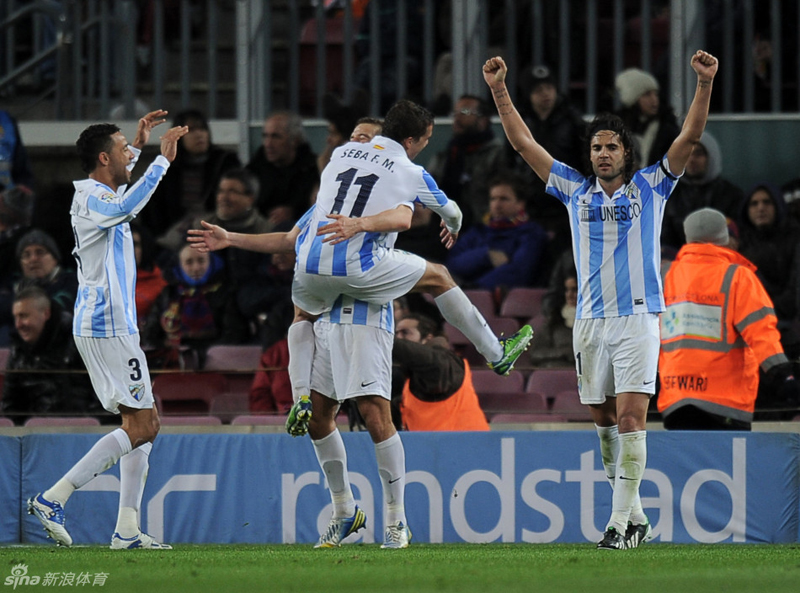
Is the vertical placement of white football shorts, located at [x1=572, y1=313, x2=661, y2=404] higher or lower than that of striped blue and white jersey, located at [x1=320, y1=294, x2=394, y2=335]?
lower

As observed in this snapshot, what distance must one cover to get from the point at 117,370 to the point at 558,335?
422 cm

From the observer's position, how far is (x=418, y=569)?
6.05 meters

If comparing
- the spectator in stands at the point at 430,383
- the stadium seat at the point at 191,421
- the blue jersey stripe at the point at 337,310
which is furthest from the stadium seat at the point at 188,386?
the blue jersey stripe at the point at 337,310

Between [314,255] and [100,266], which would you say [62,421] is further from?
[314,255]

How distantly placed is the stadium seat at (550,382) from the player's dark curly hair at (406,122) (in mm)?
3416

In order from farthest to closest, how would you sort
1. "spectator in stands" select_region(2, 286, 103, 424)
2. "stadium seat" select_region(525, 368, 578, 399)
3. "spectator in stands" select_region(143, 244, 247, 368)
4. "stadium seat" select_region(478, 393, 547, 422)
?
"spectator in stands" select_region(143, 244, 247, 368) → "stadium seat" select_region(525, 368, 578, 399) → "stadium seat" select_region(478, 393, 547, 422) → "spectator in stands" select_region(2, 286, 103, 424)

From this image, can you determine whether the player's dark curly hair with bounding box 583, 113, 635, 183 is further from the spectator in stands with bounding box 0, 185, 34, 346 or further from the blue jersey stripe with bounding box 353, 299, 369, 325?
the spectator in stands with bounding box 0, 185, 34, 346

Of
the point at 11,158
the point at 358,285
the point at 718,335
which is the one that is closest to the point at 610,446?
the point at 718,335

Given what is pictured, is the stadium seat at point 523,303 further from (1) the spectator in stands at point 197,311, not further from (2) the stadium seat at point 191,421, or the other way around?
(2) the stadium seat at point 191,421

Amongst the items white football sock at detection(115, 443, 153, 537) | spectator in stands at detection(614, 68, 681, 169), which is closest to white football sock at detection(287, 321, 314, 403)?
white football sock at detection(115, 443, 153, 537)

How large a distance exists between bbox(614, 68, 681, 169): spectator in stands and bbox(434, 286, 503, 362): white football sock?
4.50m

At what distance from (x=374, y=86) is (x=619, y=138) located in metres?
6.44

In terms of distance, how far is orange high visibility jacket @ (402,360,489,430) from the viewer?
30.8 feet

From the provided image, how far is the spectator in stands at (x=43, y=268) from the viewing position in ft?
37.3
